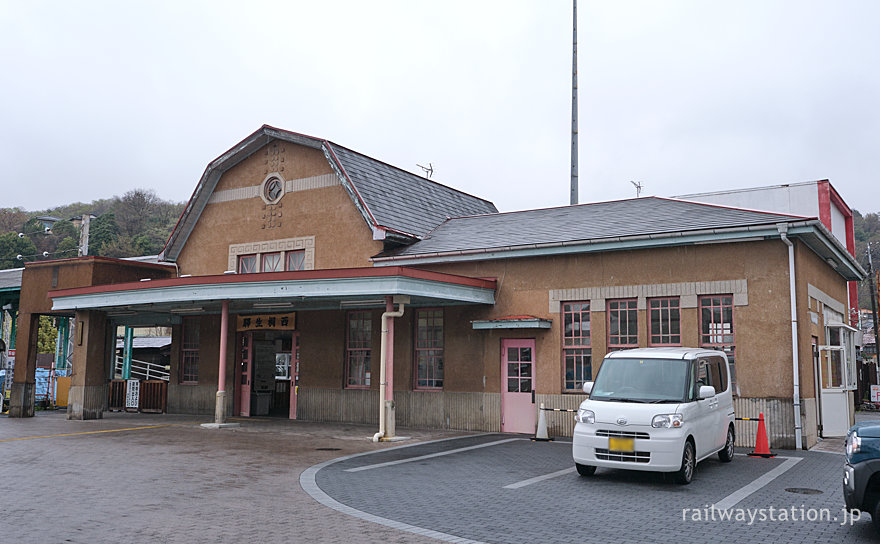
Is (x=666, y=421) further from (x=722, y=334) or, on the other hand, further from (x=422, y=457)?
(x=722, y=334)

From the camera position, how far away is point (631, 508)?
8.30 meters

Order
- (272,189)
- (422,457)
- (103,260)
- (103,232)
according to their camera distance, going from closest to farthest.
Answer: (422,457) → (103,260) → (272,189) → (103,232)

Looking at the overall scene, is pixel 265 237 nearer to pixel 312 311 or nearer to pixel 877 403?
pixel 312 311

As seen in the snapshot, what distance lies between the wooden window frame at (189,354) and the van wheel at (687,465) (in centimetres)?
1608

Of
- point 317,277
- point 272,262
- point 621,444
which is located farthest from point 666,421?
point 272,262

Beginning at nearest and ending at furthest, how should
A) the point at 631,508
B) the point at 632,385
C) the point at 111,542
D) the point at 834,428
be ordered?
the point at 111,542 < the point at 631,508 < the point at 632,385 < the point at 834,428

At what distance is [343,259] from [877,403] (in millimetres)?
21604

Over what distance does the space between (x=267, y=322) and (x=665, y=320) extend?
10940 mm

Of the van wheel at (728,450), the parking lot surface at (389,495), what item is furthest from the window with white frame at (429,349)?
the van wheel at (728,450)

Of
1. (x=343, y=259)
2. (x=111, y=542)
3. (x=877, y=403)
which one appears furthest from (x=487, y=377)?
(x=877, y=403)

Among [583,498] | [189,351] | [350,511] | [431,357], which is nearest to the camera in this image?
[350,511]

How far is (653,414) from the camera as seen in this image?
9617 mm

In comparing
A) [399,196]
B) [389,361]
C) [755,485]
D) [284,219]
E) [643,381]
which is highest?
[399,196]

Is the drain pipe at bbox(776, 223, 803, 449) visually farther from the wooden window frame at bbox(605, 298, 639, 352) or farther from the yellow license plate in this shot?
the yellow license plate
